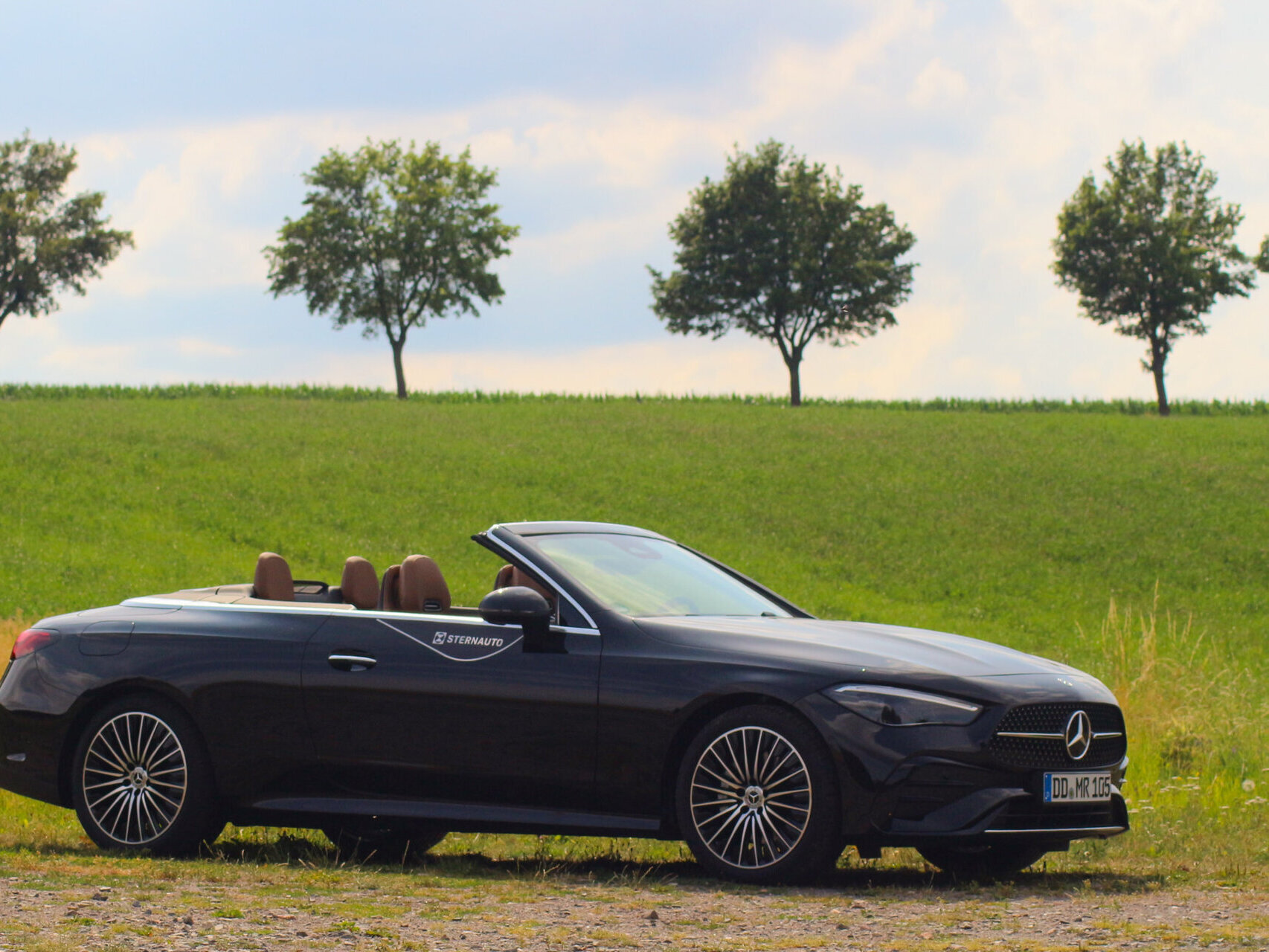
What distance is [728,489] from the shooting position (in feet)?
121

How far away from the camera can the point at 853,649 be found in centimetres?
589

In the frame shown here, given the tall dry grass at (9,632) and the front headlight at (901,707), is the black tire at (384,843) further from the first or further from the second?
the tall dry grass at (9,632)

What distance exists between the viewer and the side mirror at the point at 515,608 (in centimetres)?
604

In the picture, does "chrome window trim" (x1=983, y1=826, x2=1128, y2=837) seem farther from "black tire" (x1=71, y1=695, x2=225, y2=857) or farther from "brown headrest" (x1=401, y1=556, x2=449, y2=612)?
"black tire" (x1=71, y1=695, x2=225, y2=857)

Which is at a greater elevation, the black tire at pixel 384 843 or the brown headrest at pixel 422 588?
the brown headrest at pixel 422 588

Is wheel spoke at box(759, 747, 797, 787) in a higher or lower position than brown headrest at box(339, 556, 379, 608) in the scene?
lower

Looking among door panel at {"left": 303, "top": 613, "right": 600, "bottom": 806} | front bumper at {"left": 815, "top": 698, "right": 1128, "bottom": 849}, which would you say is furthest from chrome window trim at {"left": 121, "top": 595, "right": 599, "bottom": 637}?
front bumper at {"left": 815, "top": 698, "right": 1128, "bottom": 849}

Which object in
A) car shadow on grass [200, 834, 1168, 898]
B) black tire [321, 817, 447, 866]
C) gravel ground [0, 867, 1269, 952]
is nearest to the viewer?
gravel ground [0, 867, 1269, 952]

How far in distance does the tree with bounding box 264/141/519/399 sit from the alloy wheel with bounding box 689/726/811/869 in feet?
185

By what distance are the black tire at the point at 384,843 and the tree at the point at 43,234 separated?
2350 inches

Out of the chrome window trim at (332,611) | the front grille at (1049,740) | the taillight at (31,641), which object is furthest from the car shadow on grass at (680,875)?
the taillight at (31,641)

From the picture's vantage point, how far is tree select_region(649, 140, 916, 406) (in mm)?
63844

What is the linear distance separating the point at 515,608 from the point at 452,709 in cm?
59

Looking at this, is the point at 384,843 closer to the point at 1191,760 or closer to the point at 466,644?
the point at 466,644
